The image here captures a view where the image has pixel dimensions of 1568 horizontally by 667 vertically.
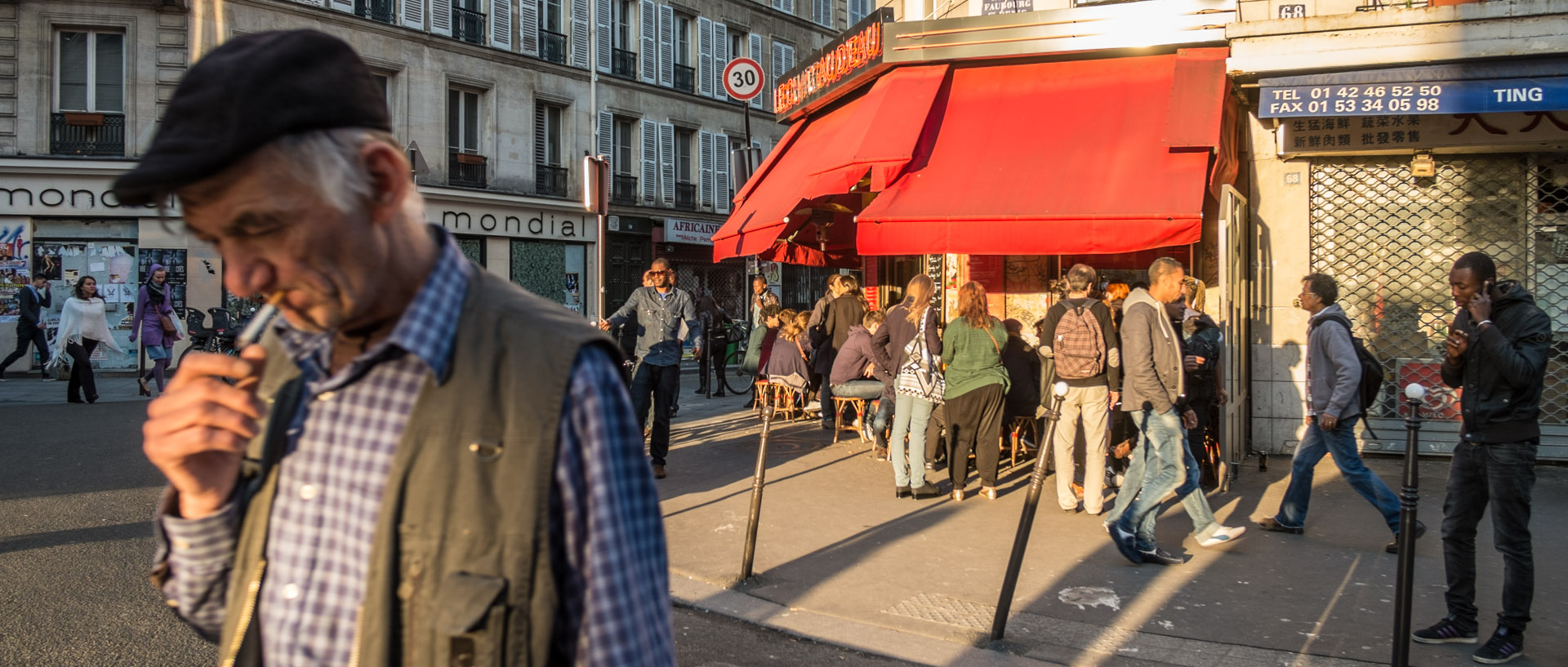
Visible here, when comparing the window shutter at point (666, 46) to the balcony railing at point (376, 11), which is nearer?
the balcony railing at point (376, 11)

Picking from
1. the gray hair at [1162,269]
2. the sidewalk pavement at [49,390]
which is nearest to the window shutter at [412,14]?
the sidewalk pavement at [49,390]

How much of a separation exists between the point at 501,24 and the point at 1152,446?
22294 mm

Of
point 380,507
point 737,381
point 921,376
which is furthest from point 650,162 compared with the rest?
point 380,507

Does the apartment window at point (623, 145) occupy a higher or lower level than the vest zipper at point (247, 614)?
higher

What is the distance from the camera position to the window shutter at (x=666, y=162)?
94.4 feet

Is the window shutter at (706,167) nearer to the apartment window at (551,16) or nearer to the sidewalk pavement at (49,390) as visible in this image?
the apartment window at (551,16)

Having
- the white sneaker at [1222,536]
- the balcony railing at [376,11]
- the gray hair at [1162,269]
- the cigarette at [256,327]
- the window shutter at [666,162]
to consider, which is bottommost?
the white sneaker at [1222,536]

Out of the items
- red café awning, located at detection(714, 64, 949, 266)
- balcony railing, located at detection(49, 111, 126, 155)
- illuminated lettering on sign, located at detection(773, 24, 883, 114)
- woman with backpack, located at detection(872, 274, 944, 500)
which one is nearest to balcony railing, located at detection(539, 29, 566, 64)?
balcony railing, located at detection(49, 111, 126, 155)

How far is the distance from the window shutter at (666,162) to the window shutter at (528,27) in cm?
443

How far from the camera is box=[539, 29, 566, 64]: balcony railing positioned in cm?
2580

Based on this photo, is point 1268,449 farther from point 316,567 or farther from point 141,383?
point 141,383

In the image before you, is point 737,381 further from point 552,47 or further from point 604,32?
point 604,32

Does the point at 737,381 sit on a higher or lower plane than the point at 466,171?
lower

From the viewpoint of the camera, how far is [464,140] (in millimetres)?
24500
